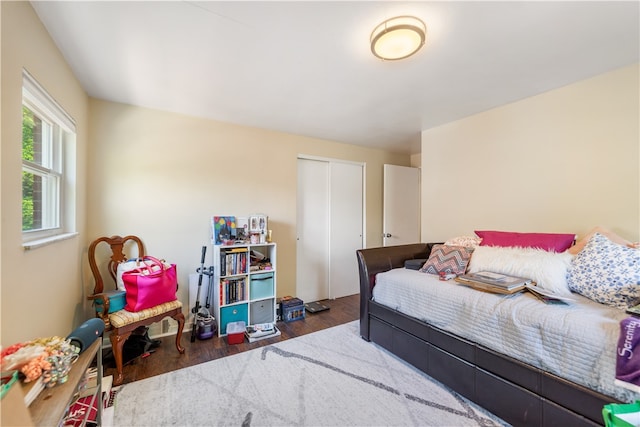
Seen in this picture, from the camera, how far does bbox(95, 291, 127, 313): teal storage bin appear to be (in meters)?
→ 1.99

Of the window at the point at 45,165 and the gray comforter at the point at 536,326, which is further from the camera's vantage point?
the window at the point at 45,165

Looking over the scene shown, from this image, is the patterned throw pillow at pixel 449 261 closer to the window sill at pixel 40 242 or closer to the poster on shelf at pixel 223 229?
the poster on shelf at pixel 223 229

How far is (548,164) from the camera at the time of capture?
2266mm

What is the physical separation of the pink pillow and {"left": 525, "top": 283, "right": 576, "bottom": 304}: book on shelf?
59cm

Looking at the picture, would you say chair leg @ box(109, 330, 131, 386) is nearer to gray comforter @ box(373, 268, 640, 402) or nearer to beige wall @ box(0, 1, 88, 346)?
beige wall @ box(0, 1, 88, 346)

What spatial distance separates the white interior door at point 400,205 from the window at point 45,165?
3.53 metres

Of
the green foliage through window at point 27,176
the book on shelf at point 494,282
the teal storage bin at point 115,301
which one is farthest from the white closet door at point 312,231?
the green foliage through window at point 27,176

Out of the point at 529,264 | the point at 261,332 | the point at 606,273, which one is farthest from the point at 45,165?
the point at 606,273

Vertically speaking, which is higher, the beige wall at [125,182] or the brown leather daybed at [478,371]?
the beige wall at [125,182]

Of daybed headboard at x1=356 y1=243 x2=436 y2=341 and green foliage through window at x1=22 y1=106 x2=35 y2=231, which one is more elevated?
green foliage through window at x1=22 y1=106 x2=35 y2=231

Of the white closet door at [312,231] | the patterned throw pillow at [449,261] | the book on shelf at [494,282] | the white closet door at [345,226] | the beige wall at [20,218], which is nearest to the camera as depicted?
the beige wall at [20,218]

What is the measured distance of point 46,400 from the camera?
93cm

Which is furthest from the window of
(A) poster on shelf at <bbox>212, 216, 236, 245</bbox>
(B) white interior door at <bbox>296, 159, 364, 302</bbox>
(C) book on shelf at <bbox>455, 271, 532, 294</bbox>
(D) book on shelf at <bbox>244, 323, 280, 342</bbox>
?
(C) book on shelf at <bbox>455, 271, 532, 294</bbox>

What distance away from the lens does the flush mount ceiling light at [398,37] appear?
1.40m
